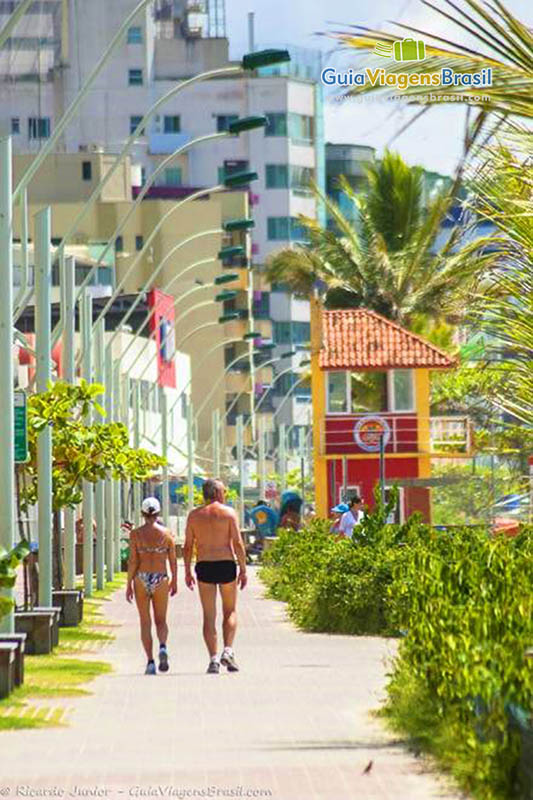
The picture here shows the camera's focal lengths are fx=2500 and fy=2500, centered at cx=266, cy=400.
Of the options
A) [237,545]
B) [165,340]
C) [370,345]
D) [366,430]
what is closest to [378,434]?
[366,430]

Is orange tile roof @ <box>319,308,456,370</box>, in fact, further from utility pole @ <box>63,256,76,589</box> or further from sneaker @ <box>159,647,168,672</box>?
sneaker @ <box>159,647,168,672</box>

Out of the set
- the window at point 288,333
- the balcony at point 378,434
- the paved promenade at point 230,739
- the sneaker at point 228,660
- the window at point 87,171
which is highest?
the window at point 87,171

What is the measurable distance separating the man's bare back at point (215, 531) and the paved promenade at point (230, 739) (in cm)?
100

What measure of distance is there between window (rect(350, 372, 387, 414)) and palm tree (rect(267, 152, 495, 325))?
7.08 ft

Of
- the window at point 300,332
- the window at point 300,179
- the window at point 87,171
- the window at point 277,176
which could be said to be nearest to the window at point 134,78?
the window at point 277,176

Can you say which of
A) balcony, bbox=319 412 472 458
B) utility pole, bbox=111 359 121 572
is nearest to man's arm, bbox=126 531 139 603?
utility pole, bbox=111 359 121 572

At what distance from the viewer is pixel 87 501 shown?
38156 mm

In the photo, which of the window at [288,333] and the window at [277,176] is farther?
the window at [288,333]

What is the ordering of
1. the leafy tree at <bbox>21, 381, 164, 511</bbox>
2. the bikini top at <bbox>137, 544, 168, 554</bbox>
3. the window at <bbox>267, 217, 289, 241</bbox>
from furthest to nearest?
the window at <bbox>267, 217, 289, 241</bbox>
the leafy tree at <bbox>21, 381, 164, 511</bbox>
the bikini top at <bbox>137, 544, 168, 554</bbox>

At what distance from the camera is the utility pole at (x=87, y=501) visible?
122 feet

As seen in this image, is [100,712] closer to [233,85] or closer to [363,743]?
[363,743]

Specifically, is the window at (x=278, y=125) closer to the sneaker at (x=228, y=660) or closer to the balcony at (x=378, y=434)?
the balcony at (x=378, y=434)

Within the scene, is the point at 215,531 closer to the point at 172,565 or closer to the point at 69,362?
the point at 172,565

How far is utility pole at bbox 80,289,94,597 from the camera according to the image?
37.3 meters
